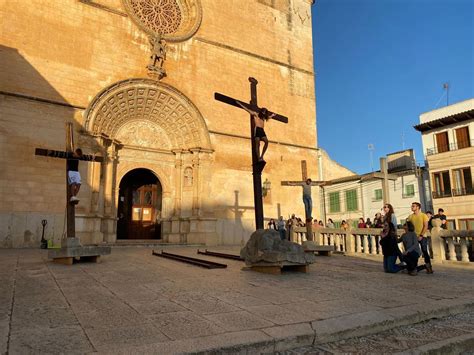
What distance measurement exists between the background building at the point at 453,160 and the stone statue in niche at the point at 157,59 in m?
18.7

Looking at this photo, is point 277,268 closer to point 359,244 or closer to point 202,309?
point 202,309

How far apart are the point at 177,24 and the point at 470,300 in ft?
52.8

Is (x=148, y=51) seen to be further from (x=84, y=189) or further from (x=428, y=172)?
(x=428, y=172)

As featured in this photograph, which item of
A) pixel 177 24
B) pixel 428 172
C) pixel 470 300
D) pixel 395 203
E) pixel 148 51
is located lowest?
pixel 470 300

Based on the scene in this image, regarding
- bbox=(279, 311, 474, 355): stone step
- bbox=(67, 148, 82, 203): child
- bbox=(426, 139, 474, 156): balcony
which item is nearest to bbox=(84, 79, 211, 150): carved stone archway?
bbox=(67, 148, 82, 203): child

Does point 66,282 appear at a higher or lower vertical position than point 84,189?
lower

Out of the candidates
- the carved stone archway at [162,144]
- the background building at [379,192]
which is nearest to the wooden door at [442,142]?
the background building at [379,192]

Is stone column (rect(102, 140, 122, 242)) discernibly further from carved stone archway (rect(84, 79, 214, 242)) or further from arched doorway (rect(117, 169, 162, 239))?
arched doorway (rect(117, 169, 162, 239))

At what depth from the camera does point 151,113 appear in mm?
15391

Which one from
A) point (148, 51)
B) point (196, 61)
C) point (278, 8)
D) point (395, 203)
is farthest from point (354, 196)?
point (148, 51)

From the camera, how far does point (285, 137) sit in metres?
18.2

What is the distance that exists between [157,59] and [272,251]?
37.9 feet

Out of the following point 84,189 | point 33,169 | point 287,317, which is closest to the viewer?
point 287,317

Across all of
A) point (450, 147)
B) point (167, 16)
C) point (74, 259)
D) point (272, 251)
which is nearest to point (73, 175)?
point (74, 259)
